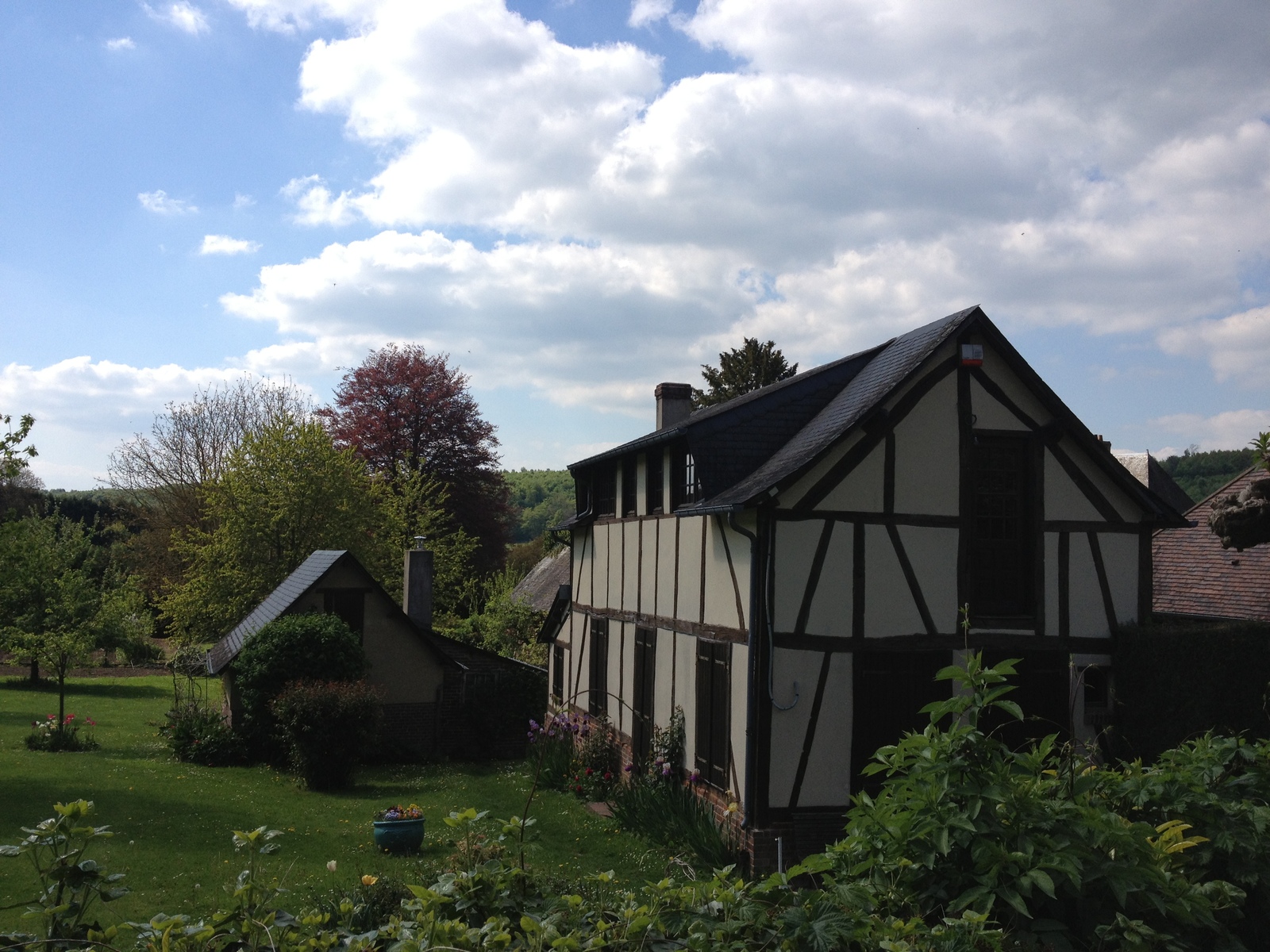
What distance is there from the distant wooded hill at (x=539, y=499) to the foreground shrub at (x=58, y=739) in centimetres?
4480

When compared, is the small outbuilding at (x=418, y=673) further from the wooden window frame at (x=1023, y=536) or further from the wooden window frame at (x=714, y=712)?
the wooden window frame at (x=1023, y=536)

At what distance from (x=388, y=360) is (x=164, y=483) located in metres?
12.0

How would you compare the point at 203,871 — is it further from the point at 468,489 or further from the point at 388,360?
the point at 388,360

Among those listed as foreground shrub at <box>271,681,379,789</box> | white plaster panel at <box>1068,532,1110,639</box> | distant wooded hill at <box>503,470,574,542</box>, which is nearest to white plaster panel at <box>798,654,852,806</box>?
white plaster panel at <box>1068,532,1110,639</box>

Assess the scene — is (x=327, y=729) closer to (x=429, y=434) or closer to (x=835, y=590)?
(x=835, y=590)

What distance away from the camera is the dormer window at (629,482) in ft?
56.5

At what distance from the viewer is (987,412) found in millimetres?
A: 12609

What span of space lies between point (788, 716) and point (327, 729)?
10.1 m

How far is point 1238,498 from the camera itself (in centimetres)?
1359

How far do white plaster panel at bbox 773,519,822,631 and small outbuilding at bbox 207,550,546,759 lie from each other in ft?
40.8

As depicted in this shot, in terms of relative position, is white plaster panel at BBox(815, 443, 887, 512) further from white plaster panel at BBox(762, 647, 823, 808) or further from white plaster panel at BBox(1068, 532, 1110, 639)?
white plaster panel at BBox(1068, 532, 1110, 639)

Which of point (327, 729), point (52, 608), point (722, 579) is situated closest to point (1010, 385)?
point (722, 579)

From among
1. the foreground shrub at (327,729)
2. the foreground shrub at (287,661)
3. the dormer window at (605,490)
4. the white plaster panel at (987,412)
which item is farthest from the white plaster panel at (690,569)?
the foreground shrub at (287,661)

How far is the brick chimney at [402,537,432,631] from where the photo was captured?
2466 centimetres
